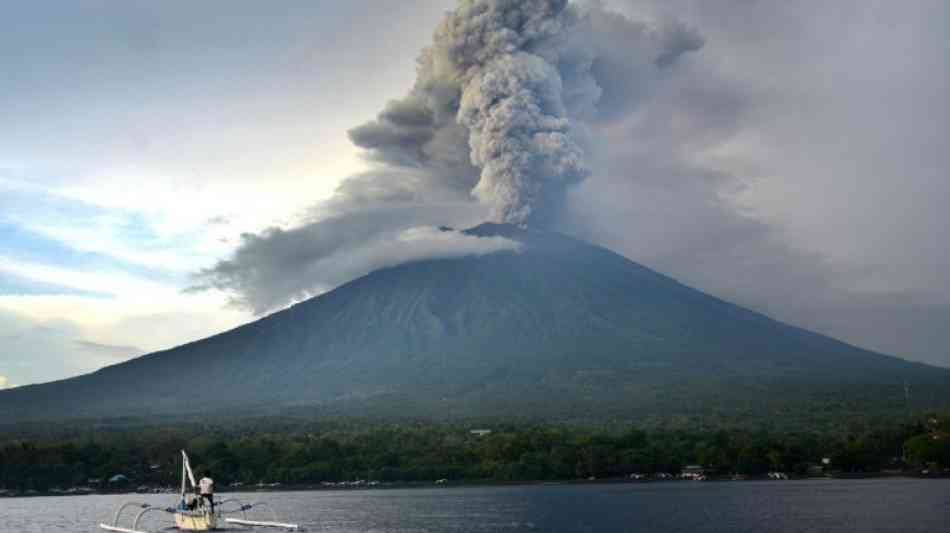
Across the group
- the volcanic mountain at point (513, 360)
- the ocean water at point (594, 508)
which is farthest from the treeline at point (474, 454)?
the volcanic mountain at point (513, 360)

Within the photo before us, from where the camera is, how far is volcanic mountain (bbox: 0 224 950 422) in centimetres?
12162

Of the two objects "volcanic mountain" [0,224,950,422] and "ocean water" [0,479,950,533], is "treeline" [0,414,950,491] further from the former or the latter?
"volcanic mountain" [0,224,950,422]

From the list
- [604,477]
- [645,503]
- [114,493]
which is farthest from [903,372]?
[114,493]

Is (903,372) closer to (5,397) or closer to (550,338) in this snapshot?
(550,338)

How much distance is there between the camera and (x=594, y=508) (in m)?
64.9

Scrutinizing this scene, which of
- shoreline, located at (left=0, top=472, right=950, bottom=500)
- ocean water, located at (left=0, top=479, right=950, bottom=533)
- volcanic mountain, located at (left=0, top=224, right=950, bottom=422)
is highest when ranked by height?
volcanic mountain, located at (left=0, top=224, right=950, bottom=422)

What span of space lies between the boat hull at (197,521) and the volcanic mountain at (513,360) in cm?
5997

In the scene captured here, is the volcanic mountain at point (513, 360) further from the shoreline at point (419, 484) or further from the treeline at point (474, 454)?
the shoreline at point (419, 484)

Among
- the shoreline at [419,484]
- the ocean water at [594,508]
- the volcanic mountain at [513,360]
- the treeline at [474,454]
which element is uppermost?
the volcanic mountain at [513,360]

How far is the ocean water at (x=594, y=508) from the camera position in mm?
53656

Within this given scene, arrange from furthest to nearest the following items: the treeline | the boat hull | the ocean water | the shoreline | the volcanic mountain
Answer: the volcanic mountain → the treeline → the shoreline → the boat hull → the ocean water

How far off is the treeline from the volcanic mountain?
56.8 feet

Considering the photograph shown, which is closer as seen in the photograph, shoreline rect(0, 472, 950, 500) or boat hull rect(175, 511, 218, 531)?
boat hull rect(175, 511, 218, 531)

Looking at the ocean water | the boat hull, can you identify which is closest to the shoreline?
the ocean water
